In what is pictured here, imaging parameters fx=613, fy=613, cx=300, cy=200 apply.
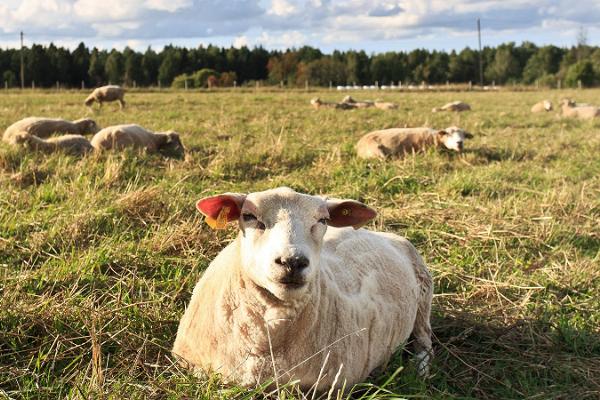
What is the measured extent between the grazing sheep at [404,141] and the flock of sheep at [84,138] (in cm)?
341

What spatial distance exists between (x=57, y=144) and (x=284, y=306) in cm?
807

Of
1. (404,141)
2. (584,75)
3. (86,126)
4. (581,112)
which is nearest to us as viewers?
(404,141)

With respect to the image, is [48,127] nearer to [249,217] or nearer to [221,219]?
[221,219]

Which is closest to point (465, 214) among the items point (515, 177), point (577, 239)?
point (577, 239)

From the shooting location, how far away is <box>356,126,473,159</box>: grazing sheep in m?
11.1

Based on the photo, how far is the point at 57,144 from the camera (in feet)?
32.8

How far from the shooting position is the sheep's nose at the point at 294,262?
2.71m

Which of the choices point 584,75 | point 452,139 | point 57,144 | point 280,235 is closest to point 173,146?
point 57,144

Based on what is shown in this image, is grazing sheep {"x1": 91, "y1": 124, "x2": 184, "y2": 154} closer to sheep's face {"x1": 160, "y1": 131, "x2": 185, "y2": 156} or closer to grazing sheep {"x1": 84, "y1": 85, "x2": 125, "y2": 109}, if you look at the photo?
sheep's face {"x1": 160, "y1": 131, "x2": 185, "y2": 156}

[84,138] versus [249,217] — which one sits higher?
[84,138]

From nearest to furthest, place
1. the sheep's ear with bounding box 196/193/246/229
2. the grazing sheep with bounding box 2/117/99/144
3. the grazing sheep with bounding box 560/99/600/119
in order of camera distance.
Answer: the sheep's ear with bounding box 196/193/246/229 → the grazing sheep with bounding box 2/117/99/144 → the grazing sheep with bounding box 560/99/600/119

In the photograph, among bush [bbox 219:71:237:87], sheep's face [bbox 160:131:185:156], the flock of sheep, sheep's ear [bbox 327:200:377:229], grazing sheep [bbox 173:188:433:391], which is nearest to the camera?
grazing sheep [bbox 173:188:433:391]

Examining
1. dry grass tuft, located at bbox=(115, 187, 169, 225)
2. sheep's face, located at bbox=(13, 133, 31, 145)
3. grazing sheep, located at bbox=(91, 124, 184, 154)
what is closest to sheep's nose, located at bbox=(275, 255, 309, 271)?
dry grass tuft, located at bbox=(115, 187, 169, 225)

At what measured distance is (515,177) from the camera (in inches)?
351
